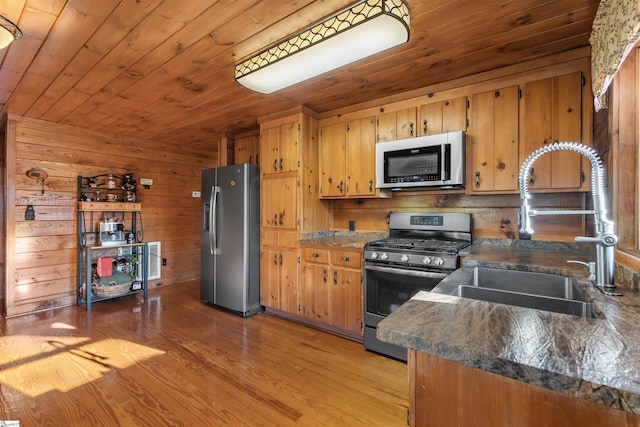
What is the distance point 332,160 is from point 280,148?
1.97 feet

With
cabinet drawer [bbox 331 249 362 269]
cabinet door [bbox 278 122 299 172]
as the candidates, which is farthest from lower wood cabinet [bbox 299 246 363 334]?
cabinet door [bbox 278 122 299 172]

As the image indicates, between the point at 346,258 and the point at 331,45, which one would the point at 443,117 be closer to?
the point at 331,45

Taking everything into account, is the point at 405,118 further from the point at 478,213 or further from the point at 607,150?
the point at 607,150

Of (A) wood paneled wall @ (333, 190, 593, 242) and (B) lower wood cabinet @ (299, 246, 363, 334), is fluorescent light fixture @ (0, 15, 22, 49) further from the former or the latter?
(A) wood paneled wall @ (333, 190, 593, 242)

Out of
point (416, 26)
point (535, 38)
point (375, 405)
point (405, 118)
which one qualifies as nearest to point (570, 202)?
point (535, 38)

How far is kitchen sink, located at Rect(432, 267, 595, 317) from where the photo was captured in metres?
1.24

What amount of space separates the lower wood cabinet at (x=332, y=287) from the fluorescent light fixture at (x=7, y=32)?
8.18 ft

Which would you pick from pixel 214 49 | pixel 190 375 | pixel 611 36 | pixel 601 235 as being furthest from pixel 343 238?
pixel 611 36

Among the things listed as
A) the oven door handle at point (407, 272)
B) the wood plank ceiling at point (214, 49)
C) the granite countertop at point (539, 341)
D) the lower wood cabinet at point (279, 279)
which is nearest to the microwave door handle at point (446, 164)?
the wood plank ceiling at point (214, 49)

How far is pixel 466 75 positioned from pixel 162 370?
3308mm

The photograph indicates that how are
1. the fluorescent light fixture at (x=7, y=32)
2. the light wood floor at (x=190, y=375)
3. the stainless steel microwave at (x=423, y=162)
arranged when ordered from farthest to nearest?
1. the stainless steel microwave at (x=423, y=162)
2. the light wood floor at (x=190, y=375)
3. the fluorescent light fixture at (x=7, y=32)

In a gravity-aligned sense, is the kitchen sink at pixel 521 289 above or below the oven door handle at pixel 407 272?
above

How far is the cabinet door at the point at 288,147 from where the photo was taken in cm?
319

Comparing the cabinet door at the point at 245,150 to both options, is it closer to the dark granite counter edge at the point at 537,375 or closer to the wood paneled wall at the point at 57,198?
the wood paneled wall at the point at 57,198
